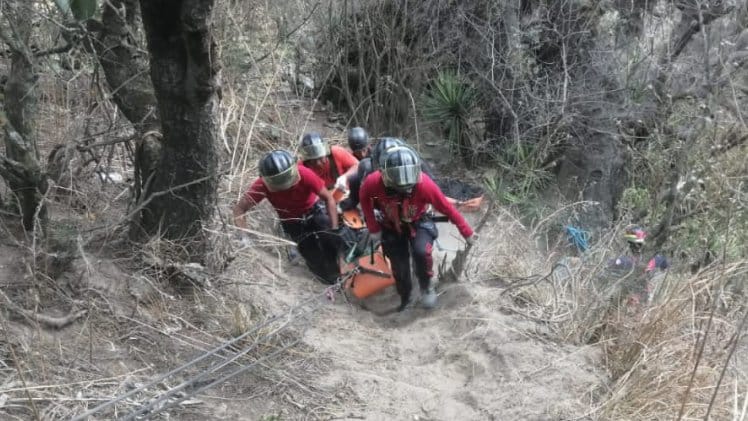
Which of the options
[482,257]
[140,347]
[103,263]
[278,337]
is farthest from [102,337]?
[482,257]

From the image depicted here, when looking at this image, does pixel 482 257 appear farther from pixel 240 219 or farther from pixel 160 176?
pixel 160 176

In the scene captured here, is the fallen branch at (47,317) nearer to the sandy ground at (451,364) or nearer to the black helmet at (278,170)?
the sandy ground at (451,364)

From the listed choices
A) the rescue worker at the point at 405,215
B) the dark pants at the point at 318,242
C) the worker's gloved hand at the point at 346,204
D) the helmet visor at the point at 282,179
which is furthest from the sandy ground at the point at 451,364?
the worker's gloved hand at the point at 346,204

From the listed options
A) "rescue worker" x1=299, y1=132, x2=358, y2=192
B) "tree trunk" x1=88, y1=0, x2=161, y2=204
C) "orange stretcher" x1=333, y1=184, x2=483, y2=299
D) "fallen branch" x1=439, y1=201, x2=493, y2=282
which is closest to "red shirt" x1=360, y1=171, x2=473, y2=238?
"fallen branch" x1=439, y1=201, x2=493, y2=282

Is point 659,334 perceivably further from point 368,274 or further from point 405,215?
point 368,274

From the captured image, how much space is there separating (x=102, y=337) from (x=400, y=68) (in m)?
7.75

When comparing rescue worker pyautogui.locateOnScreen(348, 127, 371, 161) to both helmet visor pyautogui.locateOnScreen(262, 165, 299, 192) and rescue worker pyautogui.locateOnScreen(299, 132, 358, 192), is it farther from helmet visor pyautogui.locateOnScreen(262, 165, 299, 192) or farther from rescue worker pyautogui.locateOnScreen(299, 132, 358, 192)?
helmet visor pyautogui.locateOnScreen(262, 165, 299, 192)

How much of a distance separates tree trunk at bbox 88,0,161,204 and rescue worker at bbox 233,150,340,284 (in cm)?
127

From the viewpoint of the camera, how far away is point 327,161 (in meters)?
6.91

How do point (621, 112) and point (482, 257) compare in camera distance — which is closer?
point (482, 257)

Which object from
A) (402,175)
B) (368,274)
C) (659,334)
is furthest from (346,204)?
(659,334)

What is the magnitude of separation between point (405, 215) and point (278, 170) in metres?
1.14

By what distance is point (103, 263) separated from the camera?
14.2 ft

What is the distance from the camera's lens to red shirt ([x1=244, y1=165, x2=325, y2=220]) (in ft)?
19.9
